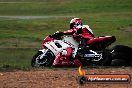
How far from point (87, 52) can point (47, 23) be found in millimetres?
21196

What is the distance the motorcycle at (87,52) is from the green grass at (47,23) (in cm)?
98

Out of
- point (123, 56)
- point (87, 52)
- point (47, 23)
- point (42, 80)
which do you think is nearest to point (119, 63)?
point (123, 56)

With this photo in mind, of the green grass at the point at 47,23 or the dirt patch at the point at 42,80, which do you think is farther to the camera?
the green grass at the point at 47,23

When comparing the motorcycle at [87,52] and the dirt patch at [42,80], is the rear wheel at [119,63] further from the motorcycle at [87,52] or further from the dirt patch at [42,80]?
the dirt patch at [42,80]

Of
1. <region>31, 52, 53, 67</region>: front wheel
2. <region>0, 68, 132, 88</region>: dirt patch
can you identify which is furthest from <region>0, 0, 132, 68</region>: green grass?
<region>0, 68, 132, 88</region>: dirt patch

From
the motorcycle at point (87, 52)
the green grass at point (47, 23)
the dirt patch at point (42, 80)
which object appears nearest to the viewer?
the dirt patch at point (42, 80)

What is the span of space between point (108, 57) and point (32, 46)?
981cm

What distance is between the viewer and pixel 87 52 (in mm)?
15867

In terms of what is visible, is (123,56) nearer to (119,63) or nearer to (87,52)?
(119,63)

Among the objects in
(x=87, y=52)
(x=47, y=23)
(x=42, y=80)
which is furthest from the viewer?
(x=47, y=23)

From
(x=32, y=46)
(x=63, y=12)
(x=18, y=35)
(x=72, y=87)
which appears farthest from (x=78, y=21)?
(x=63, y=12)

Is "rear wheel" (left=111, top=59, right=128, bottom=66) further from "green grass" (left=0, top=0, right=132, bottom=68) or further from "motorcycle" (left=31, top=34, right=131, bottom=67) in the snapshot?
"green grass" (left=0, top=0, right=132, bottom=68)

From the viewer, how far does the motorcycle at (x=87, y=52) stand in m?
15.4

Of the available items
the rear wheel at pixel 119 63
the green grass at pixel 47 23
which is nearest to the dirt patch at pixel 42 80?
the rear wheel at pixel 119 63
